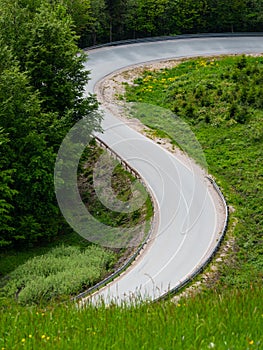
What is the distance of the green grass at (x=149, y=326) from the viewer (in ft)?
21.6

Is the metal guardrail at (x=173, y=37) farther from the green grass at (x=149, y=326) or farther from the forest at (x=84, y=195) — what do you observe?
the green grass at (x=149, y=326)

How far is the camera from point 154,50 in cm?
5416

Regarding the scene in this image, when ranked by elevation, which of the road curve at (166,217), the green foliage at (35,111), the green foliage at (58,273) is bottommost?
the green foliage at (58,273)

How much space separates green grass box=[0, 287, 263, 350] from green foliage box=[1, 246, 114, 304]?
14.4m

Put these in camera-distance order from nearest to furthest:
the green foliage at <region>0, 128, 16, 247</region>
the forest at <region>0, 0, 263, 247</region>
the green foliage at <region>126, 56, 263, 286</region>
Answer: the green foliage at <region>0, 128, 16, 247</region>, the green foliage at <region>126, 56, 263, 286</region>, the forest at <region>0, 0, 263, 247</region>

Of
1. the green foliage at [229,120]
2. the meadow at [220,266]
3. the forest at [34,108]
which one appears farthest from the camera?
the forest at [34,108]

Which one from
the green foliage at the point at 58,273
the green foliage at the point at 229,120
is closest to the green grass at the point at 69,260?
the green foliage at the point at 58,273

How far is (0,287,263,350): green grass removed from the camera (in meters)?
6.59

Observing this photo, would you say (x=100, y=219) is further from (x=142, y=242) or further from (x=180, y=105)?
(x=180, y=105)

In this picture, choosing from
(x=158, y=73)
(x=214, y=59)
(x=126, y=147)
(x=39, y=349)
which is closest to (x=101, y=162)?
(x=126, y=147)

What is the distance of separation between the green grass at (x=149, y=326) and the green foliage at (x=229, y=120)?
48.6ft

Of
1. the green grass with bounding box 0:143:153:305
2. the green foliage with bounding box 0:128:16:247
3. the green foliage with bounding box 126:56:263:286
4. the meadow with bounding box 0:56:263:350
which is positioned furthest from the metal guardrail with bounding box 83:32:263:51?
the green foliage with bounding box 0:128:16:247

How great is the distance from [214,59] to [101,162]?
20.4m

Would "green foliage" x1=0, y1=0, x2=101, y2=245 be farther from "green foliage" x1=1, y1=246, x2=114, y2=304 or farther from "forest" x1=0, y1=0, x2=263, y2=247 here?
"green foliage" x1=1, y1=246, x2=114, y2=304
